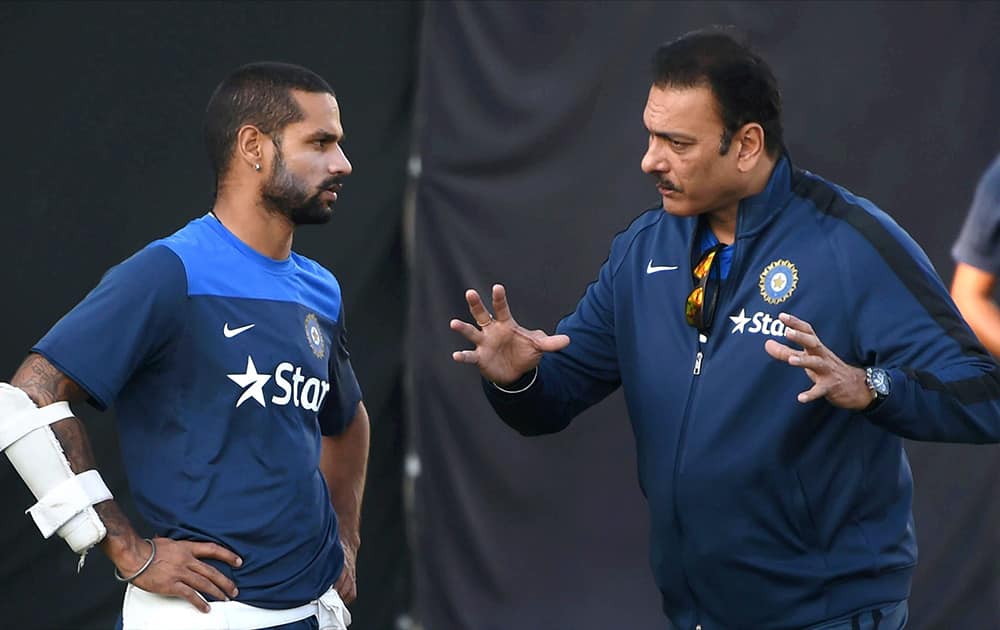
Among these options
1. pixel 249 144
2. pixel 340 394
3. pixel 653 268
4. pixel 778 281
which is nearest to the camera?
pixel 778 281

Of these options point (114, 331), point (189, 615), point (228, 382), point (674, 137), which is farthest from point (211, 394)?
point (674, 137)

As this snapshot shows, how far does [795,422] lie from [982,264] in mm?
750

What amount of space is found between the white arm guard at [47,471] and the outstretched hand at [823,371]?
5.00 ft

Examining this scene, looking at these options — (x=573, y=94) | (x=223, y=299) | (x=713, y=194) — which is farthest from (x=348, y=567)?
(x=573, y=94)

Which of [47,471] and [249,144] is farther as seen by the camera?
[249,144]

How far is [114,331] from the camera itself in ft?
9.74

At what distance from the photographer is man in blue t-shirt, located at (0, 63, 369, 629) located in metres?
2.99

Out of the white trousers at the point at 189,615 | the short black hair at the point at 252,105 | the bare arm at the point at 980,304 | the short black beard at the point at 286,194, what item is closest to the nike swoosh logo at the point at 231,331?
the short black beard at the point at 286,194

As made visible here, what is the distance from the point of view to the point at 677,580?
331 centimetres

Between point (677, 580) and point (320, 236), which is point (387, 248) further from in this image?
point (677, 580)

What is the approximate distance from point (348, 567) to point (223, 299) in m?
0.85

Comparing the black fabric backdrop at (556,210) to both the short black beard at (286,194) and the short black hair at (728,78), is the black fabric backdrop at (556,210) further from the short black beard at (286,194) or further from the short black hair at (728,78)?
the short black beard at (286,194)

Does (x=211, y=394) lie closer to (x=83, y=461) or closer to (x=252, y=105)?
(x=83, y=461)

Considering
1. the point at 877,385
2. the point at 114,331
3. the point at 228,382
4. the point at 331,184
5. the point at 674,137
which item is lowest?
the point at 228,382
